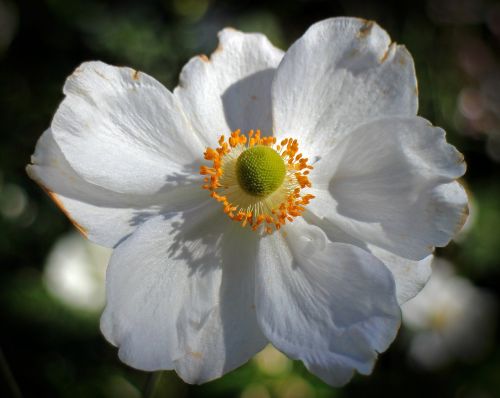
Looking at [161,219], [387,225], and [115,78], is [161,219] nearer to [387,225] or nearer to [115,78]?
[115,78]

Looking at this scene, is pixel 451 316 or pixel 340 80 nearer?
pixel 340 80

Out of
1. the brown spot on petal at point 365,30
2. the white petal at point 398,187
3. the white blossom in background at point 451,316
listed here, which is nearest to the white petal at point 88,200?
the white petal at point 398,187

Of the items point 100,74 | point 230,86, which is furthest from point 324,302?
point 100,74

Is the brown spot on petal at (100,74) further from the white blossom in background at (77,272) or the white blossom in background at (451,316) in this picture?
the white blossom in background at (451,316)

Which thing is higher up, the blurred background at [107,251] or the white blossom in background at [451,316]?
the blurred background at [107,251]

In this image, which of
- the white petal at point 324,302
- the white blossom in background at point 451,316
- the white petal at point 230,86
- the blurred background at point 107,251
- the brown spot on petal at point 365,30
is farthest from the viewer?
the white blossom in background at point 451,316

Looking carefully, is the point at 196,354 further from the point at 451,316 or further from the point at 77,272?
the point at 451,316

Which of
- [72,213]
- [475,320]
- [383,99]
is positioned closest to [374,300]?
[383,99]

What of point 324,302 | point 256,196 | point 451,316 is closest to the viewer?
point 324,302
